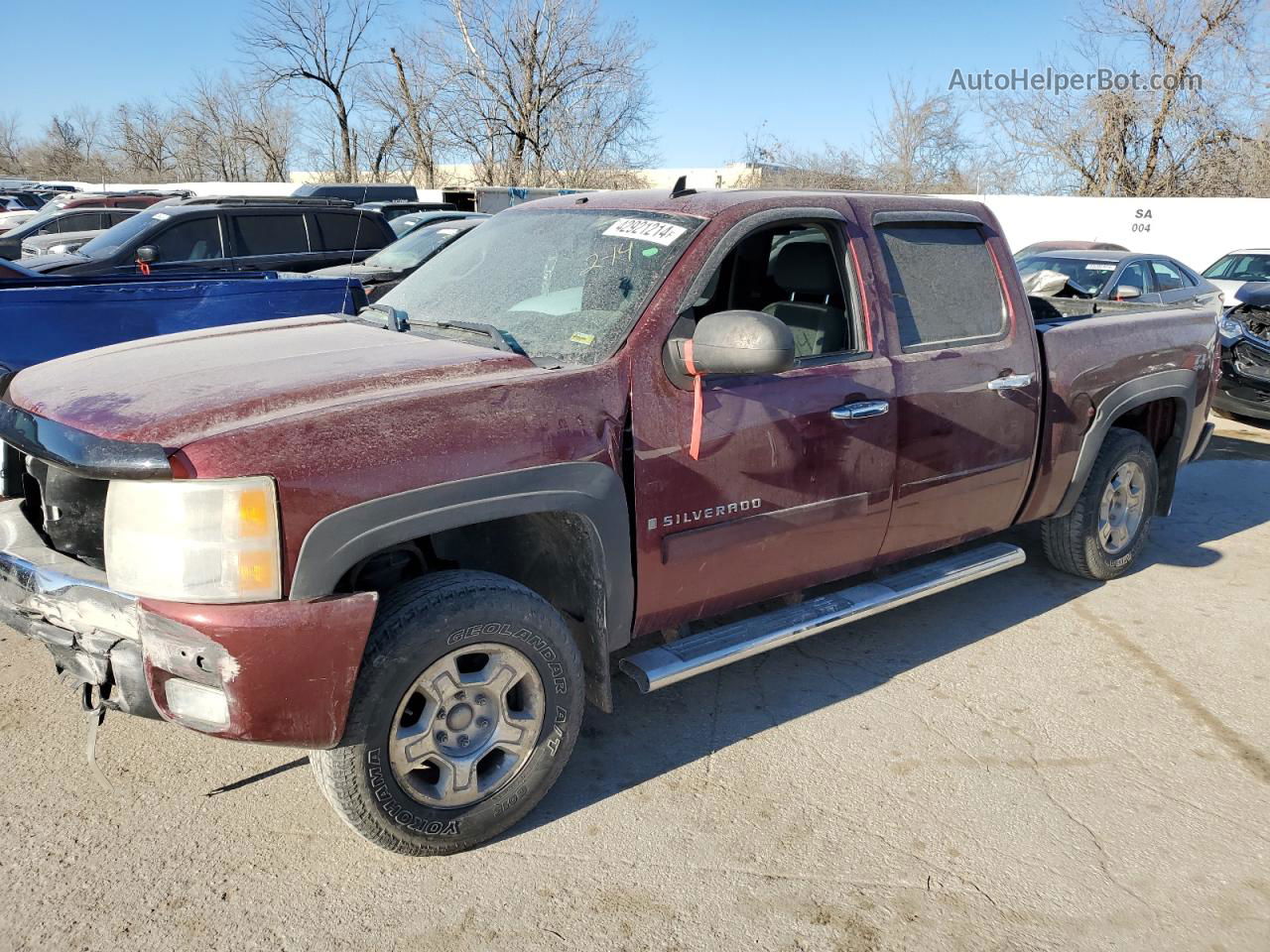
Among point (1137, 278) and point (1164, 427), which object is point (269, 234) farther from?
point (1137, 278)

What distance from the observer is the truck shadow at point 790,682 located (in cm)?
341

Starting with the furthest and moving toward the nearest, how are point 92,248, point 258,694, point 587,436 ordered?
point 92,248
point 587,436
point 258,694

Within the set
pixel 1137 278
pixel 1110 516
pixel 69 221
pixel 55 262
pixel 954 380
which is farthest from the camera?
pixel 69 221

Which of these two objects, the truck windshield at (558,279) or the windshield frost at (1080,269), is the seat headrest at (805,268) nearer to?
the truck windshield at (558,279)

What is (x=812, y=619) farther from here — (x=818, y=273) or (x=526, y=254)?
(x=526, y=254)

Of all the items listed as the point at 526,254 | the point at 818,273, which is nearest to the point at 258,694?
the point at 526,254

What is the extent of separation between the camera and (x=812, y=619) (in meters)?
3.71

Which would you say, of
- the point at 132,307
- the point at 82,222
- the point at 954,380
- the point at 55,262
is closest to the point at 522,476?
the point at 954,380

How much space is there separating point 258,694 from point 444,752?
24.0 inches

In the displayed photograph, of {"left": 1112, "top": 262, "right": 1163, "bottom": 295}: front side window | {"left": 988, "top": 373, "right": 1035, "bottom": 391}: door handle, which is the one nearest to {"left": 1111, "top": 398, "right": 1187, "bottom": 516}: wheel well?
{"left": 988, "top": 373, "right": 1035, "bottom": 391}: door handle

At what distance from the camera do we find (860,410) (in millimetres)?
3600

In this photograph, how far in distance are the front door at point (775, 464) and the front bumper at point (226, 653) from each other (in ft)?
3.34

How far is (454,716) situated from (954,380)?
2.37 m

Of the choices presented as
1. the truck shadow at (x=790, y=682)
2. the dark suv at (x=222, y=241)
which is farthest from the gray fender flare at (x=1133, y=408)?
the dark suv at (x=222, y=241)
